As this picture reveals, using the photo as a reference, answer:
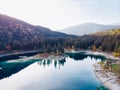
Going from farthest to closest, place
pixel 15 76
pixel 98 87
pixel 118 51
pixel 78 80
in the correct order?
pixel 118 51
pixel 15 76
pixel 78 80
pixel 98 87

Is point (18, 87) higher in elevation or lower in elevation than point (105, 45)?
lower

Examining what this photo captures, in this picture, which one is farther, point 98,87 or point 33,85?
point 33,85

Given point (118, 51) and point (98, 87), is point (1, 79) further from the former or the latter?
point (118, 51)

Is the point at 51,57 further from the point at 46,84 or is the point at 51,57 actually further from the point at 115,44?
the point at 46,84

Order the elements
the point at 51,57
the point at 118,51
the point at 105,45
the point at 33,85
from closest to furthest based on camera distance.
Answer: the point at 33,85
the point at 118,51
the point at 51,57
the point at 105,45

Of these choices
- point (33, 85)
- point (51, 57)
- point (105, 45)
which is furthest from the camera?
point (105, 45)

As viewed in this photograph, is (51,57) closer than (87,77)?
No

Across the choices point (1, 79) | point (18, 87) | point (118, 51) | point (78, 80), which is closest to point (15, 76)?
point (1, 79)

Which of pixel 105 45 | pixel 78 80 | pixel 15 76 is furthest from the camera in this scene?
pixel 105 45

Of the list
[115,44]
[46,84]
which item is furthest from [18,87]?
[115,44]
